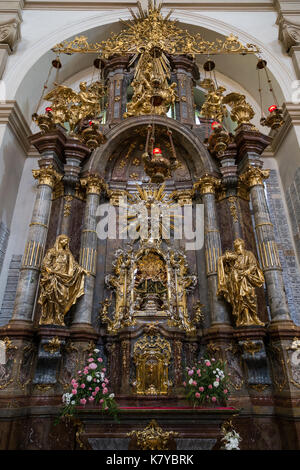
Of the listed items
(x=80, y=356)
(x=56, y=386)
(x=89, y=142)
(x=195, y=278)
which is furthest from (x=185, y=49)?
(x=56, y=386)

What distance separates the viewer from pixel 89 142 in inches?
237

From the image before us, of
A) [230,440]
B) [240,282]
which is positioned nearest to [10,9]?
[240,282]

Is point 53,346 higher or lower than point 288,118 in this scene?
lower

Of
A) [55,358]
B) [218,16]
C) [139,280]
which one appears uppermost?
[218,16]

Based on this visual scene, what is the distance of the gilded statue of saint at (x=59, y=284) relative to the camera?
6.31 meters

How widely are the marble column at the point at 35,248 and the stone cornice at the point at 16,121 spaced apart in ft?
6.29

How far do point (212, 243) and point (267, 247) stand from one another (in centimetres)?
122

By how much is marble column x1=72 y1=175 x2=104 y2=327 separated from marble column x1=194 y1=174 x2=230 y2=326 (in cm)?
259

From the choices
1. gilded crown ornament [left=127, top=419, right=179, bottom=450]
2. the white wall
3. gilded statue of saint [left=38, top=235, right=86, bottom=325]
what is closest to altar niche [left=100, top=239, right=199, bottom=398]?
gilded statue of saint [left=38, top=235, right=86, bottom=325]

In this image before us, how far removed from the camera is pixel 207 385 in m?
5.54

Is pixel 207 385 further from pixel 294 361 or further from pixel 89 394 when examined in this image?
pixel 89 394

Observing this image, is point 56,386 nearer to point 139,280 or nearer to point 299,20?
point 139,280

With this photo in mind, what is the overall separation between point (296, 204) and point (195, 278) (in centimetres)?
331

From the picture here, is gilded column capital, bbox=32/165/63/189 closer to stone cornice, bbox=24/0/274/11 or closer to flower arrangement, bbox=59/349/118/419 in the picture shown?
flower arrangement, bbox=59/349/118/419
